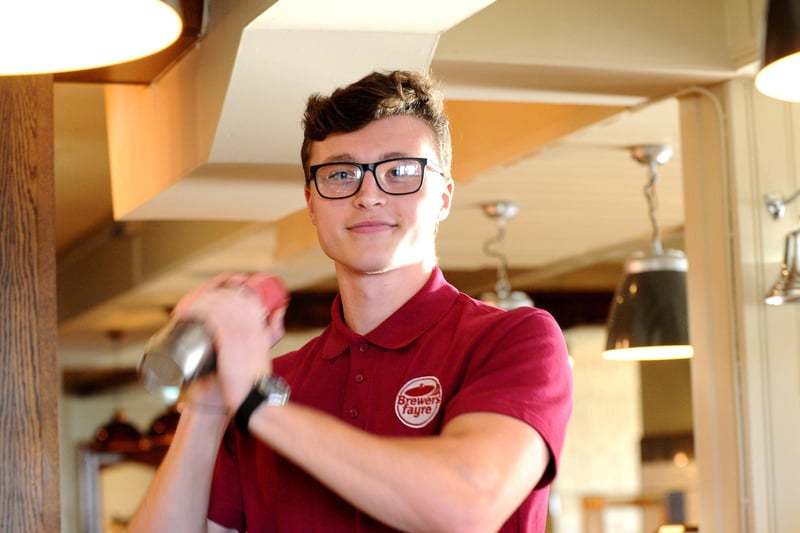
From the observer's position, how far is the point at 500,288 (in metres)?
6.06

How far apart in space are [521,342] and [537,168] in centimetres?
366

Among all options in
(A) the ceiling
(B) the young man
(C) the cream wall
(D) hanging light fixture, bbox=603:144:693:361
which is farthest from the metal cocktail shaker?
(D) hanging light fixture, bbox=603:144:693:361

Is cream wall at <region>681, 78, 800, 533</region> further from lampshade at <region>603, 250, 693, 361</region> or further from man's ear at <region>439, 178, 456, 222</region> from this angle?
man's ear at <region>439, 178, 456, 222</region>

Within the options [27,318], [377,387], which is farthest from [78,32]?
[27,318]

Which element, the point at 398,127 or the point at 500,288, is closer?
the point at 398,127

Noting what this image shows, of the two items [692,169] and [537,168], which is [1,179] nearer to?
[692,169]

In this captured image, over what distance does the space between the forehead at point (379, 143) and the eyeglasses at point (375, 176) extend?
0.04ft

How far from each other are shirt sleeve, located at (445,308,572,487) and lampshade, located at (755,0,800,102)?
0.93 meters

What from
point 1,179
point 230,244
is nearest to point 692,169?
point 1,179

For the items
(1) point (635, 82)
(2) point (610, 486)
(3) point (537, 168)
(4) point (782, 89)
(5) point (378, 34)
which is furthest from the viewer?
(2) point (610, 486)

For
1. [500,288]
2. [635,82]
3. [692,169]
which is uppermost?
[635,82]

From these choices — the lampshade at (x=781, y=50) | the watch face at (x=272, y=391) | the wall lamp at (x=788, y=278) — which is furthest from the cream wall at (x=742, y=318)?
the watch face at (x=272, y=391)

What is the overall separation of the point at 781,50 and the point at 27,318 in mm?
1773

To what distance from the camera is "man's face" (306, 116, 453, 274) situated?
170cm
